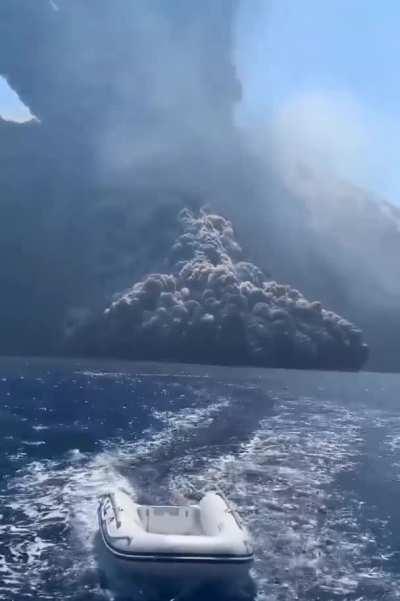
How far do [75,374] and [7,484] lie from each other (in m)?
82.4

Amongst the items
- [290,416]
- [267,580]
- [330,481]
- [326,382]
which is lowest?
[267,580]

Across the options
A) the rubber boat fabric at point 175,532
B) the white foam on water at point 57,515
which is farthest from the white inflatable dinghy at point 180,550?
the white foam on water at point 57,515

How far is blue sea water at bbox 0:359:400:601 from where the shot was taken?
37.0m

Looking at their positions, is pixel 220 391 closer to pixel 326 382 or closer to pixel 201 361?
pixel 326 382

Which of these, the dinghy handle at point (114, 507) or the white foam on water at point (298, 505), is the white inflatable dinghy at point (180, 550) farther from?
the white foam on water at point (298, 505)

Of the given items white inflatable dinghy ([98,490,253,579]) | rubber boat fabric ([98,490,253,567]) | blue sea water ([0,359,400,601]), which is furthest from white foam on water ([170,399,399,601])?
rubber boat fabric ([98,490,253,567])

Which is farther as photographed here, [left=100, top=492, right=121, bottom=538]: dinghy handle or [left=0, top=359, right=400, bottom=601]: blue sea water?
[left=100, top=492, right=121, bottom=538]: dinghy handle

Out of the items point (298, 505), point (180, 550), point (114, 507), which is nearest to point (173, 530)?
point (114, 507)

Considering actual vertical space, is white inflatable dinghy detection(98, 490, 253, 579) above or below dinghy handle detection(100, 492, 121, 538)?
below

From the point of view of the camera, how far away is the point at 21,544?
40.2 metres

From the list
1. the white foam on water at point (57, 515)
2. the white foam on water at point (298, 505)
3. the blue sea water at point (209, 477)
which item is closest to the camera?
the white foam on water at point (57, 515)

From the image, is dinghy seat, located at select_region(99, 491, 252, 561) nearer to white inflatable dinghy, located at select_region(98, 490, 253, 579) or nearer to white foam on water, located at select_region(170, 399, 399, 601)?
white inflatable dinghy, located at select_region(98, 490, 253, 579)

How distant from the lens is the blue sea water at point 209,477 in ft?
121

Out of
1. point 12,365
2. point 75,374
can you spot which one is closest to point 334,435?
point 75,374
